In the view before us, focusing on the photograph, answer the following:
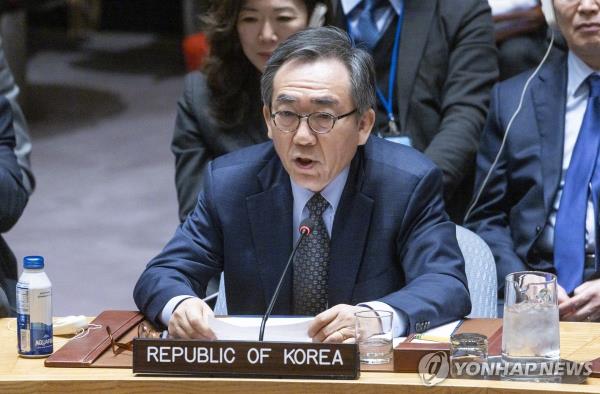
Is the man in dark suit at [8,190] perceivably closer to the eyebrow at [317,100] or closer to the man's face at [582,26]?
the eyebrow at [317,100]

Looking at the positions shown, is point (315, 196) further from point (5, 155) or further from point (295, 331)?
point (5, 155)

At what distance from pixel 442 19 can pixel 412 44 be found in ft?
0.41

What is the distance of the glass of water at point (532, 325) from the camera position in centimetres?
212

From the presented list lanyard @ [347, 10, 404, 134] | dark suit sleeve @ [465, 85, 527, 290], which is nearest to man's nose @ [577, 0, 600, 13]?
dark suit sleeve @ [465, 85, 527, 290]

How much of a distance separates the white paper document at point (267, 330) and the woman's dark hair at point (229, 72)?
1271 millimetres

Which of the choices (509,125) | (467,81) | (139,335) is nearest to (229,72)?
(467,81)

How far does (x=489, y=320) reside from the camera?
2447mm

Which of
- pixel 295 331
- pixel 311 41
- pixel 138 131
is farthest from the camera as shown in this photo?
pixel 138 131

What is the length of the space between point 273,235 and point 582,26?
3.55 ft

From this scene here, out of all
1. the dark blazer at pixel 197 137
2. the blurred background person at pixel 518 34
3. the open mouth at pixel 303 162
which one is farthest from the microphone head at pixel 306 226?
the blurred background person at pixel 518 34

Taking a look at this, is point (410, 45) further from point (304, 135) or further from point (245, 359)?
point (245, 359)

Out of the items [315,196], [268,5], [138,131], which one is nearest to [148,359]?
[315,196]

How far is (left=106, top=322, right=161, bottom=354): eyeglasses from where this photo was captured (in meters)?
2.30

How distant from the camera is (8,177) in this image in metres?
3.25
